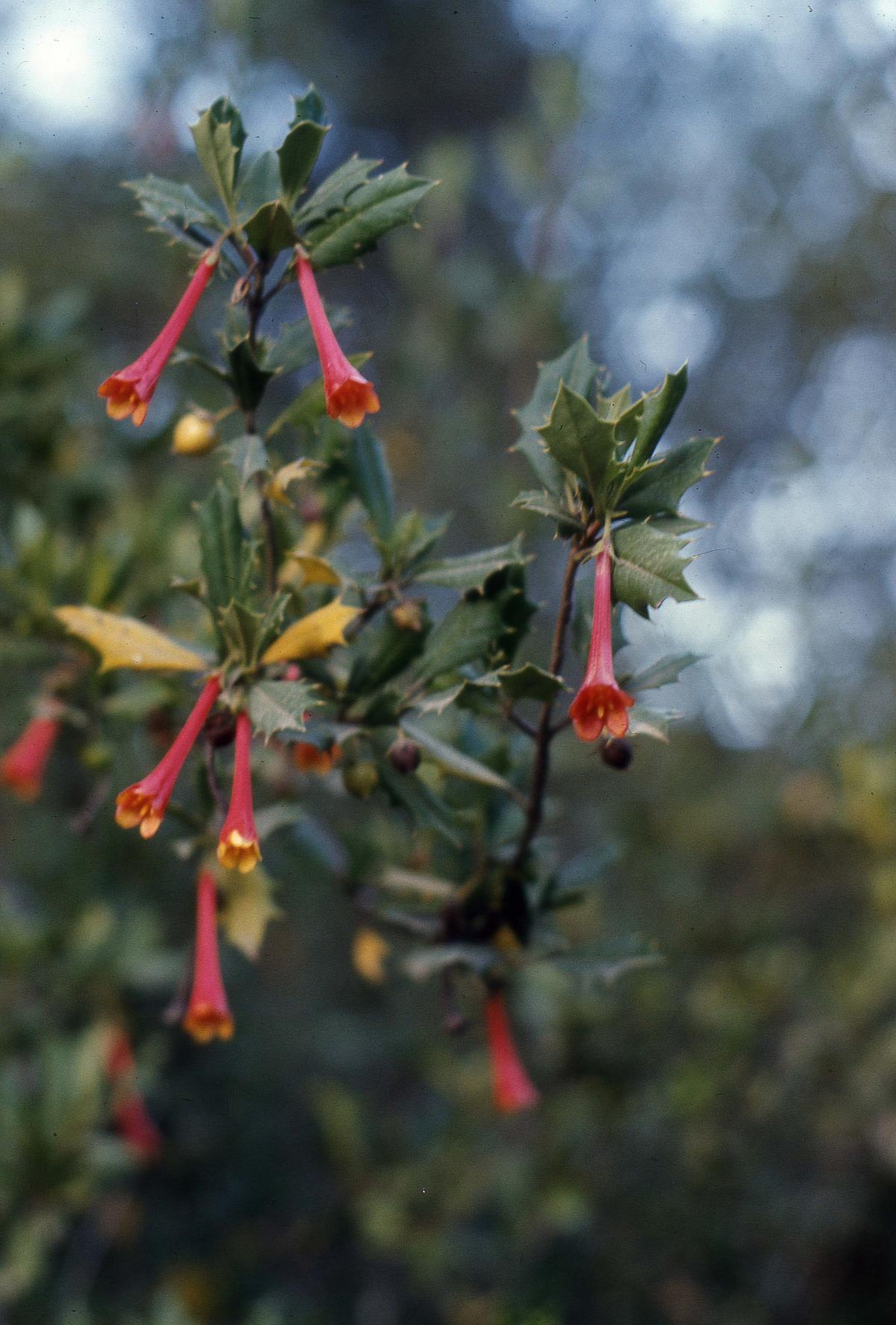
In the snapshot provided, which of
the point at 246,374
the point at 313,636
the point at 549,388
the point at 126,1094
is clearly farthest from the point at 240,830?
the point at 126,1094

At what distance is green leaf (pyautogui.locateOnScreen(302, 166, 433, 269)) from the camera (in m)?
1.32

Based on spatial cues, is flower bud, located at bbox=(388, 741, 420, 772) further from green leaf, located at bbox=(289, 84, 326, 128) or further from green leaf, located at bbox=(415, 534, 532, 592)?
green leaf, located at bbox=(289, 84, 326, 128)

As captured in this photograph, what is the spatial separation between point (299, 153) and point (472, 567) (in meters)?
0.53

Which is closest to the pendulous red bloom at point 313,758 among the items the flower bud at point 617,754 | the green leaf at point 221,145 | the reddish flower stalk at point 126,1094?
the flower bud at point 617,754

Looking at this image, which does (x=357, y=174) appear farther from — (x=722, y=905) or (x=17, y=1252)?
(x=722, y=905)

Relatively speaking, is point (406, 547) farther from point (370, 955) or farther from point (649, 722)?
point (370, 955)

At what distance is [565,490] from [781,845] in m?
3.28

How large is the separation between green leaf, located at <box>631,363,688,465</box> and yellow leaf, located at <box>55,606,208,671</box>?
61cm

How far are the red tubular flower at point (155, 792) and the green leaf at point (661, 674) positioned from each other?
0.54 m

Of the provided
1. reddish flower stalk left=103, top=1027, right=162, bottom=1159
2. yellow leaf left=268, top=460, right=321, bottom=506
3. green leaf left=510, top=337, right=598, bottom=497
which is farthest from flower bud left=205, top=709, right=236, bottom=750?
reddish flower stalk left=103, top=1027, right=162, bottom=1159

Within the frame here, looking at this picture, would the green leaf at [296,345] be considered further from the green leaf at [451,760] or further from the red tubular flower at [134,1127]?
the red tubular flower at [134,1127]

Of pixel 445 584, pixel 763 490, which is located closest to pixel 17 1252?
pixel 445 584

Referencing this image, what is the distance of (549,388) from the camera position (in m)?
1.42

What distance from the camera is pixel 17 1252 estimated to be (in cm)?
252
